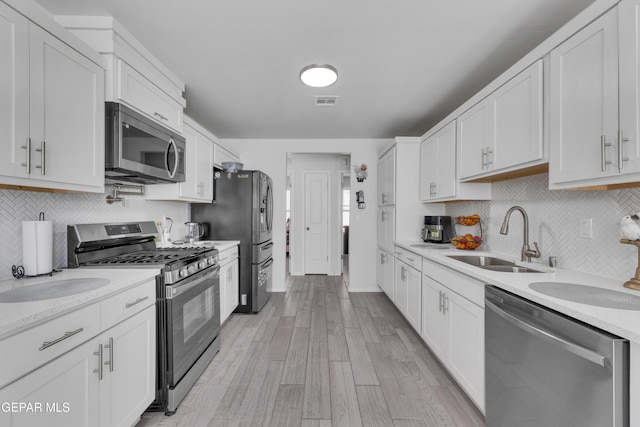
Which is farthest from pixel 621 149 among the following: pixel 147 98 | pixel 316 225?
pixel 316 225

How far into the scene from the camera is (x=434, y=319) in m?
2.17

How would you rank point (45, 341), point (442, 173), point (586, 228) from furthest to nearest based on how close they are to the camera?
1. point (442, 173)
2. point (586, 228)
3. point (45, 341)

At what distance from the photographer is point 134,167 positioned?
1686 millimetres

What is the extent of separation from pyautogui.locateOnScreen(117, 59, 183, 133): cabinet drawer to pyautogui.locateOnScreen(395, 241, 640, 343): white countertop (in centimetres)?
239

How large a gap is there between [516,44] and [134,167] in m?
2.69

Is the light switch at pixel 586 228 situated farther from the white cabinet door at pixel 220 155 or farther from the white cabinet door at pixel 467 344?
the white cabinet door at pixel 220 155

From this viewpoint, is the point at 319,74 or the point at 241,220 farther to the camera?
the point at 241,220

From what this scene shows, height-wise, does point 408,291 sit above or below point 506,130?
below

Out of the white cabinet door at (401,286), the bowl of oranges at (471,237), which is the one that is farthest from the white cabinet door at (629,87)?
the white cabinet door at (401,286)

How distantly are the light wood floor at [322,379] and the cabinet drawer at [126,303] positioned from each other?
29.3 inches

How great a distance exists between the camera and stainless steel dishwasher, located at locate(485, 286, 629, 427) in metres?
0.86

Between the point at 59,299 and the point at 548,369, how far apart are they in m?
1.96

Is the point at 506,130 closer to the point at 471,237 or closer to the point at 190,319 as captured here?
the point at 471,237

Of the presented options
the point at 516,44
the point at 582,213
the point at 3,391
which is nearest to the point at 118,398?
the point at 3,391
